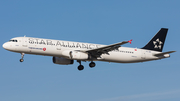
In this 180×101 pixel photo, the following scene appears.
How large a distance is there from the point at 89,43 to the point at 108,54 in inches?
146

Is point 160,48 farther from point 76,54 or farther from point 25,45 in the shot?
point 25,45

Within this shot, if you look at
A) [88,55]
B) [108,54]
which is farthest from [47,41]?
[108,54]

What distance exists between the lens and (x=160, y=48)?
187 ft

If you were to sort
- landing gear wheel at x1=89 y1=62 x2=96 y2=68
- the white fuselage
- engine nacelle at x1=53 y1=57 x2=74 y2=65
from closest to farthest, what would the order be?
the white fuselage, landing gear wheel at x1=89 y1=62 x2=96 y2=68, engine nacelle at x1=53 y1=57 x2=74 y2=65

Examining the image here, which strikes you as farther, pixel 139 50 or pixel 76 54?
pixel 139 50

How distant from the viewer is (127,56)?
175 ft

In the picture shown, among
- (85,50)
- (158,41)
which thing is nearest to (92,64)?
(85,50)

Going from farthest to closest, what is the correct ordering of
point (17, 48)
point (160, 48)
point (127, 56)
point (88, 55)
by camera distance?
point (160, 48) < point (127, 56) < point (88, 55) < point (17, 48)

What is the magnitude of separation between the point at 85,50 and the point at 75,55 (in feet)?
6.27

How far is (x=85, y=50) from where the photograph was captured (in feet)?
161

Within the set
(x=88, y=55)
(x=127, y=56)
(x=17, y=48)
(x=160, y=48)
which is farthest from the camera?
(x=160, y=48)

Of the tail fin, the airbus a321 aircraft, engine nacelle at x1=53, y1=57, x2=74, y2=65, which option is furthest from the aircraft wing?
the tail fin

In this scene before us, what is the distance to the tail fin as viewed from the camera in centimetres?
5647

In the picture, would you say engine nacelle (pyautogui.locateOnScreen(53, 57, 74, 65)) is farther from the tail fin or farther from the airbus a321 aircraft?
the tail fin
